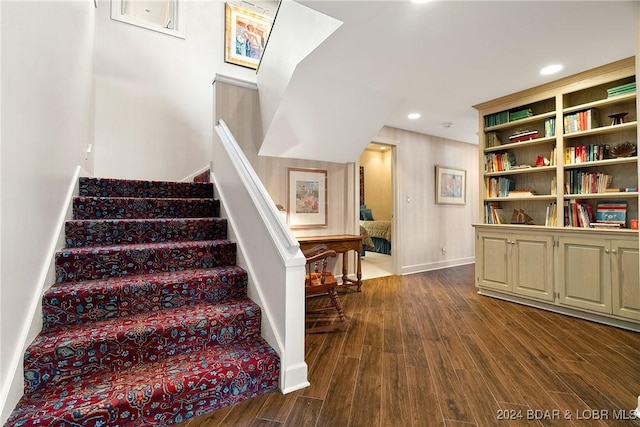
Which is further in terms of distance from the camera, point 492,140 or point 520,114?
point 492,140

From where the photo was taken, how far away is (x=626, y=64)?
104 inches

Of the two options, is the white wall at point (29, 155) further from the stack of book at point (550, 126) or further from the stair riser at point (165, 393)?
the stack of book at point (550, 126)

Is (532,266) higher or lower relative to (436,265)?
higher

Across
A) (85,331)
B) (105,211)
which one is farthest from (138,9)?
(85,331)

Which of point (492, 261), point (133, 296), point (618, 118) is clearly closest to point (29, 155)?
point (133, 296)

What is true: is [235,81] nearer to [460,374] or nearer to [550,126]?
[460,374]

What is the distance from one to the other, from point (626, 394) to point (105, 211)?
3.51 meters

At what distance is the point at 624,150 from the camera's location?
9.05 feet

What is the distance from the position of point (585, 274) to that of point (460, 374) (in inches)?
76.4

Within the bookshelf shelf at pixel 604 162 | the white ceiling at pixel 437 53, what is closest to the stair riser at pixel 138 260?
the white ceiling at pixel 437 53

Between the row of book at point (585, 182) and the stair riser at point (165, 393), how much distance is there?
11.0 ft

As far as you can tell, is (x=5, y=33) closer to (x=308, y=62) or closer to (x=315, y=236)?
(x=308, y=62)

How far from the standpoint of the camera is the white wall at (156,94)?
337cm

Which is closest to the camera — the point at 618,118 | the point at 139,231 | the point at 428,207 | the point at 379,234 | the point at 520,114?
the point at 139,231
